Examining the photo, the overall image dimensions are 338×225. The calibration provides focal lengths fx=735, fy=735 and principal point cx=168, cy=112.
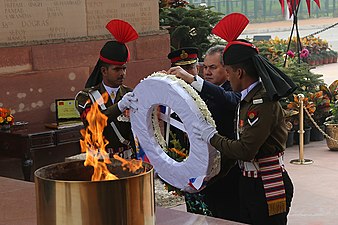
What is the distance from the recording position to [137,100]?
459 centimetres

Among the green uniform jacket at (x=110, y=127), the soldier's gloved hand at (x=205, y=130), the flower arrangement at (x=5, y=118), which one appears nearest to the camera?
the soldier's gloved hand at (x=205, y=130)

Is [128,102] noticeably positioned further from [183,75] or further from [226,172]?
[226,172]

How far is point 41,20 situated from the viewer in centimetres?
798

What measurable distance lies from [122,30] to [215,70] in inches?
31.4

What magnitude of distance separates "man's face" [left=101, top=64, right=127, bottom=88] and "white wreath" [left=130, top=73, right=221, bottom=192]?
1.80ft

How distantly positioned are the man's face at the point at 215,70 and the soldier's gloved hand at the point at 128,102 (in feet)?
1.93

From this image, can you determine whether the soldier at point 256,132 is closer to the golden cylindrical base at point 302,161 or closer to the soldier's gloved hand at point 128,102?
the soldier's gloved hand at point 128,102

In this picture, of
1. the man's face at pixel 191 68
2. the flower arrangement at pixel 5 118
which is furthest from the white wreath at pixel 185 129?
the flower arrangement at pixel 5 118

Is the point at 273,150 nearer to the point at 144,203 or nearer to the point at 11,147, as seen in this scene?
the point at 144,203

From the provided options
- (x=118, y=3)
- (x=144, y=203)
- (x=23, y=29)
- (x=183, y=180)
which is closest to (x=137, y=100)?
(x=183, y=180)

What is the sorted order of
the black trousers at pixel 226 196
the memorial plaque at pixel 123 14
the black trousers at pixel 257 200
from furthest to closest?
the memorial plaque at pixel 123 14
the black trousers at pixel 226 196
the black trousers at pixel 257 200

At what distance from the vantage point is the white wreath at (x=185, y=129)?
4.15m

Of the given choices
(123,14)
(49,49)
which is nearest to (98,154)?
(49,49)

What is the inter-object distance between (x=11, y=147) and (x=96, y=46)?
5.79 feet
